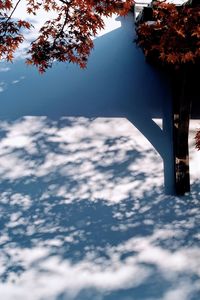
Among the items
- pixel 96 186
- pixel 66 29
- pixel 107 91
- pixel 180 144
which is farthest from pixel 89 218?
pixel 66 29

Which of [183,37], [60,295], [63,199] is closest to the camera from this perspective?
[183,37]

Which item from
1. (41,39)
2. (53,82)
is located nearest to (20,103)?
(53,82)

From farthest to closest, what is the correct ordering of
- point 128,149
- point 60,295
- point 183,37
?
1. point 128,149
2. point 60,295
3. point 183,37

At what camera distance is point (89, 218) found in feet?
19.7

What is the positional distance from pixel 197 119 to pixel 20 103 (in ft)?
10.8

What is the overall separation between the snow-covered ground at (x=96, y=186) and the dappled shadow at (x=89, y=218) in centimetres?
2

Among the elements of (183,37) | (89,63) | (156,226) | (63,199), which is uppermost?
(89,63)

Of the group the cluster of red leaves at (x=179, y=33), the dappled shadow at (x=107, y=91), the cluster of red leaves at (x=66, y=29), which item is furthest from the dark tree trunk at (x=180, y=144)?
the cluster of red leaves at (x=66, y=29)

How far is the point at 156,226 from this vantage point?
611 cm

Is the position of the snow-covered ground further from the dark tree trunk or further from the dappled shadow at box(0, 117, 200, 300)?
the dark tree trunk

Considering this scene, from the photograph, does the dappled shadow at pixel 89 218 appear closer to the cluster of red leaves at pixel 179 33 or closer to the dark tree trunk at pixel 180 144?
the dark tree trunk at pixel 180 144

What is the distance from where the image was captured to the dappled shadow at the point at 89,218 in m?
5.66

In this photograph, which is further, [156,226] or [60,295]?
[156,226]

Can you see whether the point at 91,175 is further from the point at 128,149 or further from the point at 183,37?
the point at 183,37
